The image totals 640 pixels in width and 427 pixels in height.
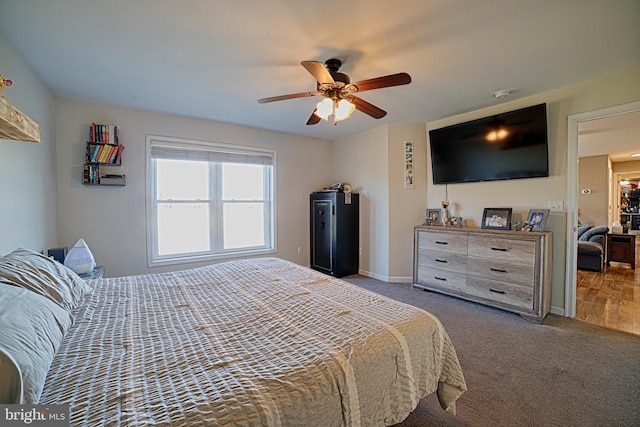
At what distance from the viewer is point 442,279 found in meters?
3.55

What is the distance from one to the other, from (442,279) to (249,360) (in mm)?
3173

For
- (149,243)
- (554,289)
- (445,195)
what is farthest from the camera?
(445,195)

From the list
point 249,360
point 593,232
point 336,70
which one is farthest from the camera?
point 593,232

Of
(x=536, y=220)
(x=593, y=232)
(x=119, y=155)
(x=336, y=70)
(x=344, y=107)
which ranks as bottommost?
(x=593, y=232)

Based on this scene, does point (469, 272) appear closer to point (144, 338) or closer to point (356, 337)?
point (356, 337)

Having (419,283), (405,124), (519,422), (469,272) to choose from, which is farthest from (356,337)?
(405,124)

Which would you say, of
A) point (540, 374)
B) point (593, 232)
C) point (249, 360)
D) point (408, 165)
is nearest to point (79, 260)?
point (249, 360)

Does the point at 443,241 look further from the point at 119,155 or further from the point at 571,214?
the point at 119,155

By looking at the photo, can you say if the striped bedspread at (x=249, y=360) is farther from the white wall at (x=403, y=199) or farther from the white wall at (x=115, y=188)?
the white wall at (x=403, y=199)

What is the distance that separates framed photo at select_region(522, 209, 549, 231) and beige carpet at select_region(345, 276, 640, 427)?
98cm

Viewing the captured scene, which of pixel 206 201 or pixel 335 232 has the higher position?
pixel 206 201

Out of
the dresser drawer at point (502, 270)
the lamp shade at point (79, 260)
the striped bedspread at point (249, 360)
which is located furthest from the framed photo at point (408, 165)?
the lamp shade at point (79, 260)

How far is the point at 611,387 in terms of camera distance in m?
1.82

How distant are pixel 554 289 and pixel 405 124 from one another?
9.29ft
